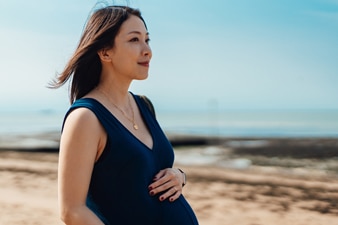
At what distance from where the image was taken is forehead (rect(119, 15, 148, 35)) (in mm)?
1839

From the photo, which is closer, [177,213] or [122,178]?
[122,178]

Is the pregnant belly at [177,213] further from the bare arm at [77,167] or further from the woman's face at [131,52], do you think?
the woman's face at [131,52]

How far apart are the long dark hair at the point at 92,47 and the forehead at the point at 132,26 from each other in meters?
0.01

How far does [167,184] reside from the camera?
184 centimetres

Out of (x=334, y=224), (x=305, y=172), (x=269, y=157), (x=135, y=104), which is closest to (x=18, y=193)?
(x=334, y=224)

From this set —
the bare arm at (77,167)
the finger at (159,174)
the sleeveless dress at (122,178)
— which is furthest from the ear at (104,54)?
the finger at (159,174)

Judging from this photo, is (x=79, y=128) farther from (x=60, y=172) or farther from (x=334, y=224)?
(x=334, y=224)

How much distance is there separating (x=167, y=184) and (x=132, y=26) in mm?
652

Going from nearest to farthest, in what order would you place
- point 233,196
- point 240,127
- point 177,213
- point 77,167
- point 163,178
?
point 77,167 < point 163,178 < point 177,213 < point 233,196 < point 240,127

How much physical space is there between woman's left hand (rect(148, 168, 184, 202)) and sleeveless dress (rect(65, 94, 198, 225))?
0.02 m

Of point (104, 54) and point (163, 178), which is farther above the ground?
point (104, 54)

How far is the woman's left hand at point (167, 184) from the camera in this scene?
1789 mm

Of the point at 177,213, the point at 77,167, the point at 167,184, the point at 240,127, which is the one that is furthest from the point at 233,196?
the point at 240,127

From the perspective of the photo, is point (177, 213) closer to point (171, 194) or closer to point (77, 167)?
point (171, 194)
